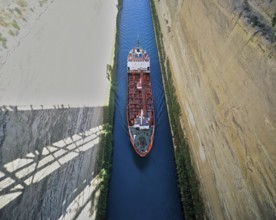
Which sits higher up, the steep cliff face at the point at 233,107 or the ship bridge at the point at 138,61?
the ship bridge at the point at 138,61

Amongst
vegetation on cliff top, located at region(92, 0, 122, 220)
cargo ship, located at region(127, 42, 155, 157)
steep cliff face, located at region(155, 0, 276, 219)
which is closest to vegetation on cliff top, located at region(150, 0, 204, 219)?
steep cliff face, located at region(155, 0, 276, 219)

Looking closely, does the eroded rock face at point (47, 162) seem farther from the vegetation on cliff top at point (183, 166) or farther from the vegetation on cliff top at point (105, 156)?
the vegetation on cliff top at point (183, 166)

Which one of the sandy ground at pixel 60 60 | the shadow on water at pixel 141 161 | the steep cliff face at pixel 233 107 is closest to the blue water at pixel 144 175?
the shadow on water at pixel 141 161

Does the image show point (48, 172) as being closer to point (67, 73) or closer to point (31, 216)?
point (31, 216)

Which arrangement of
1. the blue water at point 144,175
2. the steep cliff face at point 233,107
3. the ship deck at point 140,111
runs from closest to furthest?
1. the steep cliff face at point 233,107
2. the blue water at point 144,175
3. the ship deck at point 140,111

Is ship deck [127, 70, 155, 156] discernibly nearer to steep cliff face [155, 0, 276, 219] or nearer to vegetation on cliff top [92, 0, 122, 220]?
vegetation on cliff top [92, 0, 122, 220]

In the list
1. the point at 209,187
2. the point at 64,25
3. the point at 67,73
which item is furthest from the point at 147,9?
the point at 209,187
